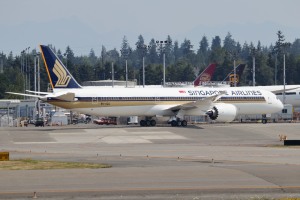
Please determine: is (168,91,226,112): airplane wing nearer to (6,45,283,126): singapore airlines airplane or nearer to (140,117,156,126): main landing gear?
(6,45,283,126): singapore airlines airplane

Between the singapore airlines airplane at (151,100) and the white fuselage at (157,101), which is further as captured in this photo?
the white fuselage at (157,101)

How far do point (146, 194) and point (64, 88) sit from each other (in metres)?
43.4

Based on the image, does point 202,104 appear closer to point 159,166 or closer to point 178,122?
point 178,122

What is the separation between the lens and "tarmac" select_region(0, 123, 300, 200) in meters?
25.0

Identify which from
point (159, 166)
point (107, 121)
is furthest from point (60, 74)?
point (159, 166)

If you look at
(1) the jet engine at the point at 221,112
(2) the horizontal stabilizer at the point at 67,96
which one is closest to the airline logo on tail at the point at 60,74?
(2) the horizontal stabilizer at the point at 67,96

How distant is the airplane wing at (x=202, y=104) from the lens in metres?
68.0

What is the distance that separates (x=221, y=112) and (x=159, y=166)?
35950 millimetres

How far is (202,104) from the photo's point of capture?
2714 inches

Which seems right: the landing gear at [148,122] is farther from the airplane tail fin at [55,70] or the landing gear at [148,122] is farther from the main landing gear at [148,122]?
the airplane tail fin at [55,70]

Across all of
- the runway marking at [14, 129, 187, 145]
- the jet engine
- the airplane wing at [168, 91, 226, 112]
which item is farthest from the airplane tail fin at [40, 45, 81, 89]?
the jet engine

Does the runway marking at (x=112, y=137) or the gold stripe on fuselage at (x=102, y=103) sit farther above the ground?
the gold stripe on fuselage at (x=102, y=103)

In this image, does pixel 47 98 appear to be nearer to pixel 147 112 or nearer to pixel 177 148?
pixel 147 112

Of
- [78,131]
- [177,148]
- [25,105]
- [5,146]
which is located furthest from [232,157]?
[25,105]
